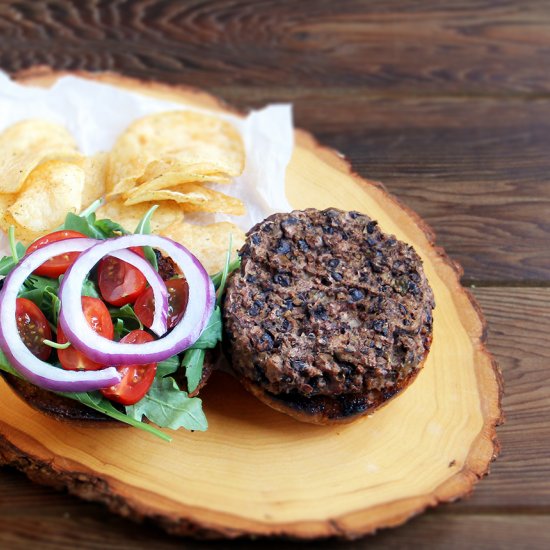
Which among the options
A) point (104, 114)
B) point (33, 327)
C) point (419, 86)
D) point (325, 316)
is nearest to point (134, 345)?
point (33, 327)

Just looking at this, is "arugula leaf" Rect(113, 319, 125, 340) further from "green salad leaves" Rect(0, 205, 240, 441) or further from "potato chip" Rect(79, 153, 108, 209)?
"potato chip" Rect(79, 153, 108, 209)

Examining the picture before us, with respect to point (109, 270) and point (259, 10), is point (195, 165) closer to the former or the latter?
point (109, 270)

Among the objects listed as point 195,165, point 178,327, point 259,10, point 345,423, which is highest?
point 259,10

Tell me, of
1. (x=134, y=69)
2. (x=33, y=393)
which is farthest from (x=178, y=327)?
(x=134, y=69)

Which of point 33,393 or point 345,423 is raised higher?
point 33,393

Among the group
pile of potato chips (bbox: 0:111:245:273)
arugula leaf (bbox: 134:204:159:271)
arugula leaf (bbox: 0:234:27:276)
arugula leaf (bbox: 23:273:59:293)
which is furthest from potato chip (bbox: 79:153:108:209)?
arugula leaf (bbox: 23:273:59:293)

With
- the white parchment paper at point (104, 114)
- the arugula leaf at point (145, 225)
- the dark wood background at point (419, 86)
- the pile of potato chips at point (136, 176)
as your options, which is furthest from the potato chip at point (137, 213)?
the dark wood background at point (419, 86)
